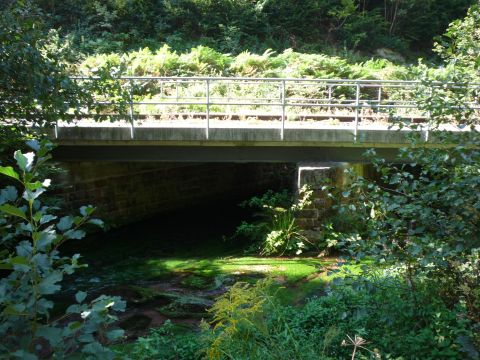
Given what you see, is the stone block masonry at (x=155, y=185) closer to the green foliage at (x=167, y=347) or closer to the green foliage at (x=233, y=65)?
the green foliage at (x=233, y=65)

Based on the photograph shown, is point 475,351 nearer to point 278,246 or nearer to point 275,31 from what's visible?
point 278,246

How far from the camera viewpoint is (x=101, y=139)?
1016 cm

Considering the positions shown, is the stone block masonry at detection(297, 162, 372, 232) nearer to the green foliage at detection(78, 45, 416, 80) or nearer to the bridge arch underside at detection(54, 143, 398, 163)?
the bridge arch underside at detection(54, 143, 398, 163)

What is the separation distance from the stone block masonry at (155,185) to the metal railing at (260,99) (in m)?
1.68

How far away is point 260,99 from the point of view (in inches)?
518

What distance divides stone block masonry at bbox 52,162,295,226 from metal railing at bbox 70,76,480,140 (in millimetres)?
1682

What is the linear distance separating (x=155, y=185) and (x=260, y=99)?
150 inches

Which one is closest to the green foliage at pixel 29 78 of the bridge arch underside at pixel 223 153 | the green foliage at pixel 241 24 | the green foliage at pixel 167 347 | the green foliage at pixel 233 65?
the green foliage at pixel 167 347

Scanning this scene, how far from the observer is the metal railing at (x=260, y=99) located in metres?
10.0

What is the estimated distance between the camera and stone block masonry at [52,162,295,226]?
1162 cm

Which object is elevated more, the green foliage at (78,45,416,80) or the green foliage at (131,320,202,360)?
the green foliage at (78,45,416,80)

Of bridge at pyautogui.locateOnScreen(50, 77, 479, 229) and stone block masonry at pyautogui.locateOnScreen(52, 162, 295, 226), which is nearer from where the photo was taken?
bridge at pyautogui.locateOnScreen(50, 77, 479, 229)

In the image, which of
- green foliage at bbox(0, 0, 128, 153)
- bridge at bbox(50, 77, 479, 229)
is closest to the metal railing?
bridge at bbox(50, 77, 479, 229)

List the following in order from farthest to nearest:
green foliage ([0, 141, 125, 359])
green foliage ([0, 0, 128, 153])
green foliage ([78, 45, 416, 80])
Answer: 1. green foliage ([78, 45, 416, 80])
2. green foliage ([0, 0, 128, 153])
3. green foliage ([0, 141, 125, 359])
